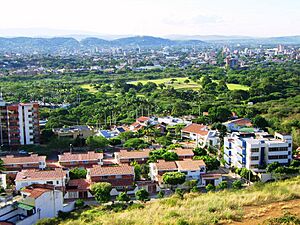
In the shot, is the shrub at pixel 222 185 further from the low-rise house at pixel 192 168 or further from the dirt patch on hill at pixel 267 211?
the dirt patch on hill at pixel 267 211

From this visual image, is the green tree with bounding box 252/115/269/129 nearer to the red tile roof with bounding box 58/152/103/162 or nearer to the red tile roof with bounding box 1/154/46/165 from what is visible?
the red tile roof with bounding box 58/152/103/162

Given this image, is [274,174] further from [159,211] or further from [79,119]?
[79,119]

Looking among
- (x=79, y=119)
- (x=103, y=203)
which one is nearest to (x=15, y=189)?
(x=103, y=203)

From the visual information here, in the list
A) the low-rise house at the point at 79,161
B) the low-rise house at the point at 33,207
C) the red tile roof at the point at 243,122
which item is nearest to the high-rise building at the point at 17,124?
the low-rise house at the point at 79,161

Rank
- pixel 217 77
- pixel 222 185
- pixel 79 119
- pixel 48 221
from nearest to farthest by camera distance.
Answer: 1. pixel 48 221
2. pixel 222 185
3. pixel 79 119
4. pixel 217 77

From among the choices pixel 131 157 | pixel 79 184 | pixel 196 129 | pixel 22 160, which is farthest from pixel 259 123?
pixel 22 160

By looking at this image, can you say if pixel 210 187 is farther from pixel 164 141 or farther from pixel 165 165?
pixel 164 141

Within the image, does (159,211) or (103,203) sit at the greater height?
(159,211)
